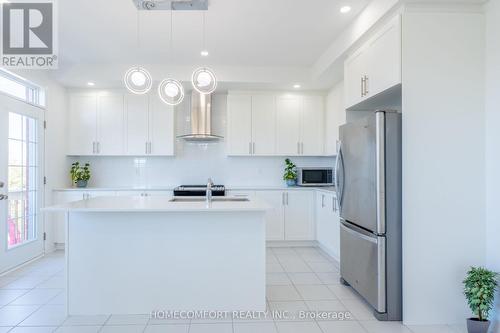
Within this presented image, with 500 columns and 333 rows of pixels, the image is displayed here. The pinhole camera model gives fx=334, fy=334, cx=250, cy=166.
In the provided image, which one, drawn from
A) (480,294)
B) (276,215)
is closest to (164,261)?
(480,294)

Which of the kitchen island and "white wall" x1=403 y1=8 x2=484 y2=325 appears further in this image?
the kitchen island

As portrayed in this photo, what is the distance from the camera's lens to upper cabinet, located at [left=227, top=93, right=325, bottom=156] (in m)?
5.34

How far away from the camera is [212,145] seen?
5629mm

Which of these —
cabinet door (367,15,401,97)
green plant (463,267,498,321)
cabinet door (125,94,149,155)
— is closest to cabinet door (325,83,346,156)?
cabinet door (367,15,401,97)

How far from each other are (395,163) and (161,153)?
3.66m

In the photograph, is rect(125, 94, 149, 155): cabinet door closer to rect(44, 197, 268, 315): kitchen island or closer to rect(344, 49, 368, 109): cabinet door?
rect(44, 197, 268, 315): kitchen island

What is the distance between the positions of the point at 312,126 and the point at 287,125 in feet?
1.36

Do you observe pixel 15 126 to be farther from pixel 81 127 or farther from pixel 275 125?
pixel 275 125

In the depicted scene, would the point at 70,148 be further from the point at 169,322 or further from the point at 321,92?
the point at 321,92

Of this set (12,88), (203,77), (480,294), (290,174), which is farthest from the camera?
(290,174)

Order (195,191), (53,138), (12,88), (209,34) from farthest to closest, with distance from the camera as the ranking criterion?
1. (195,191)
2. (53,138)
3. (12,88)
4. (209,34)

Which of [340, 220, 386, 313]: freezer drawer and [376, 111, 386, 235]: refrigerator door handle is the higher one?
[376, 111, 386, 235]: refrigerator door handle

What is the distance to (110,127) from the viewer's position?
17.1 ft

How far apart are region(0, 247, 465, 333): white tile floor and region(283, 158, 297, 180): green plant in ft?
5.75
